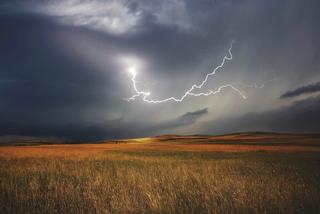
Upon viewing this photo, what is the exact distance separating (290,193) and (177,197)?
3.20 metres

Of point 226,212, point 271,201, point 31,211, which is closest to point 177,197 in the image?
point 226,212

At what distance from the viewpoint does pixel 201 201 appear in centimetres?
610

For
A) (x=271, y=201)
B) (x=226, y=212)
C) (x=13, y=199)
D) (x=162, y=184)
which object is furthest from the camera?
(x=162, y=184)

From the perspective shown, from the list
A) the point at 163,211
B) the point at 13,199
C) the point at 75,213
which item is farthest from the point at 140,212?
the point at 13,199

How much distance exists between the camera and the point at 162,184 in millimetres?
8305

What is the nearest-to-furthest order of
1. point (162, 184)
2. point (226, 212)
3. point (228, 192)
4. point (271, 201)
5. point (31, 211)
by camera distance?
point (226, 212)
point (31, 211)
point (271, 201)
point (228, 192)
point (162, 184)

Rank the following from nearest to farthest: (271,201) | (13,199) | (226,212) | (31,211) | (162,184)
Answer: (226,212)
(31,211)
(271,201)
(13,199)
(162,184)

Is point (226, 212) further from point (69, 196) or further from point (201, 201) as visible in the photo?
point (69, 196)

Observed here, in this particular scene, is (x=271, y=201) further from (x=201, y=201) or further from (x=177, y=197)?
(x=177, y=197)

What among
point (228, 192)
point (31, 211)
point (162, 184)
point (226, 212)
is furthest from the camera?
point (162, 184)

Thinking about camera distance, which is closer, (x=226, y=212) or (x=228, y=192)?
(x=226, y=212)

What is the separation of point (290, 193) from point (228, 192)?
67.1 inches

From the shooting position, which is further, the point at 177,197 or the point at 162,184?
the point at 162,184

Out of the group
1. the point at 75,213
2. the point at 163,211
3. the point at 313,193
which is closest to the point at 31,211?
the point at 75,213
